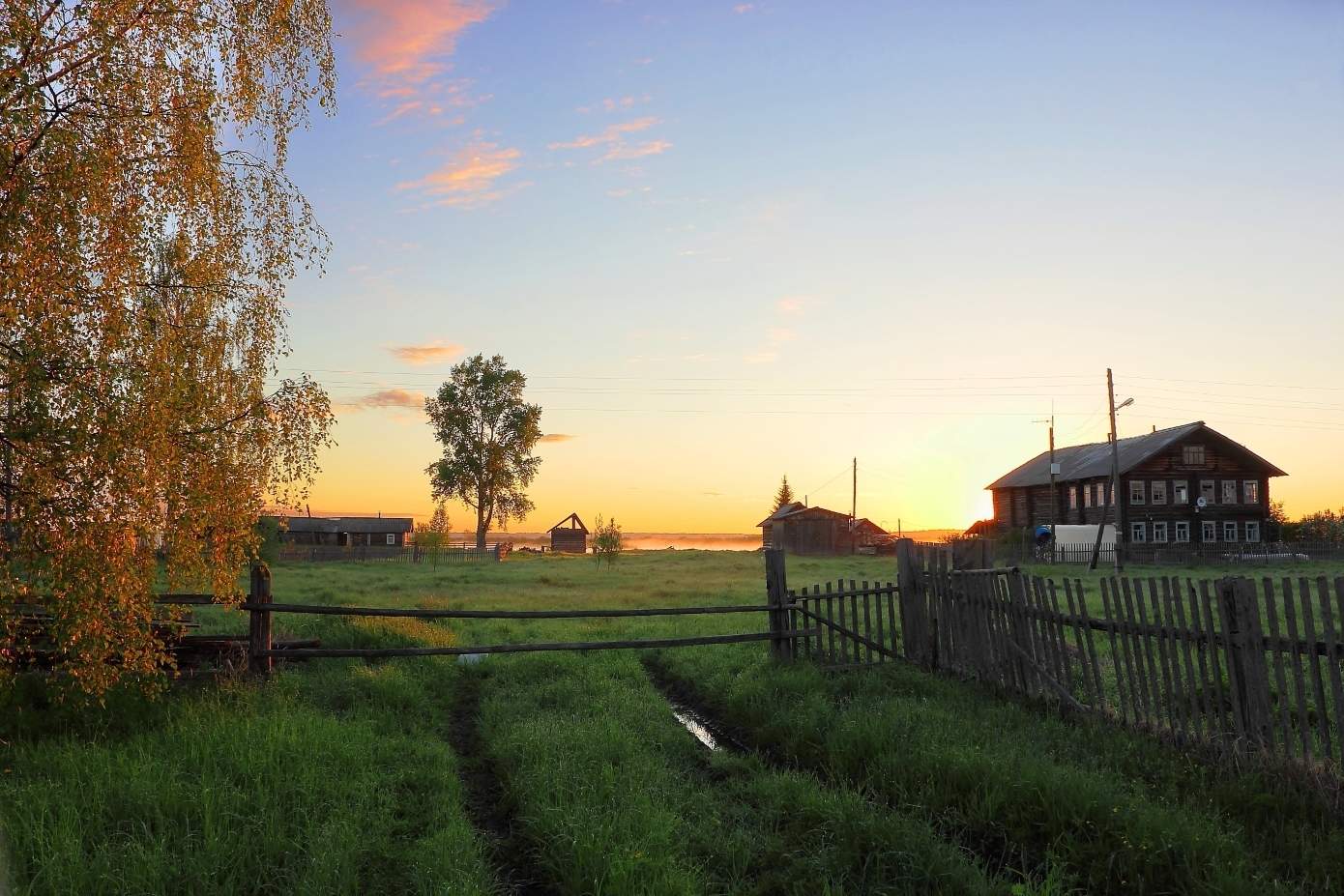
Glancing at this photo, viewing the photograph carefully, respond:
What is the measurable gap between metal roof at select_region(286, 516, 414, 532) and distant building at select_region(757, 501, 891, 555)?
34092mm

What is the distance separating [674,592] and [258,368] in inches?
935

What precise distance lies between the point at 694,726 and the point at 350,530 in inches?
2790

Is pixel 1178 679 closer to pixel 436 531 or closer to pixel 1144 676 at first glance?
pixel 1144 676

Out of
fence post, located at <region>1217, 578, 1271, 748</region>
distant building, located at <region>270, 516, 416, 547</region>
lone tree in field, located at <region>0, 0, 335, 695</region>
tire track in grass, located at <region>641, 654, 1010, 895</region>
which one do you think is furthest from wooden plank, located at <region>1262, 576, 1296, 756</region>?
distant building, located at <region>270, 516, 416, 547</region>

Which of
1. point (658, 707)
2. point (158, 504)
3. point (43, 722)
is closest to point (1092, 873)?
point (658, 707)

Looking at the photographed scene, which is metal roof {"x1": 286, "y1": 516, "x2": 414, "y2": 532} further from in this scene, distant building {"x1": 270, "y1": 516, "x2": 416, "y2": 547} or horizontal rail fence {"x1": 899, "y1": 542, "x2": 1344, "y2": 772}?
horizontal rail fence {"x1": 899, "y1": 542, "x2": 1344, "y2": 772}

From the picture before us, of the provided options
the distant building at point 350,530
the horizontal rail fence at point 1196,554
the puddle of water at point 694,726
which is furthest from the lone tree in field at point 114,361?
the distant building at point 350,530

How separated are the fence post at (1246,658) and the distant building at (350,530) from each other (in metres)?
72.4

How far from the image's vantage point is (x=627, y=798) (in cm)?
675

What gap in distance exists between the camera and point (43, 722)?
8.59m

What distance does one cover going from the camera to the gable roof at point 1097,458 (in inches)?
2154

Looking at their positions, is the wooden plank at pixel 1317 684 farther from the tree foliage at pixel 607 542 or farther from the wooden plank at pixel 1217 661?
the tree foliage at pixel 607 542

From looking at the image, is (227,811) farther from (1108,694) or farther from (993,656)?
(1108,694)

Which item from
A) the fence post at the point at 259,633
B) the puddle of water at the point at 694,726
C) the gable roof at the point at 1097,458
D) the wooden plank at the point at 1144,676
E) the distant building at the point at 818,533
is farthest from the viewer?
the distant building at the point at 818,533
